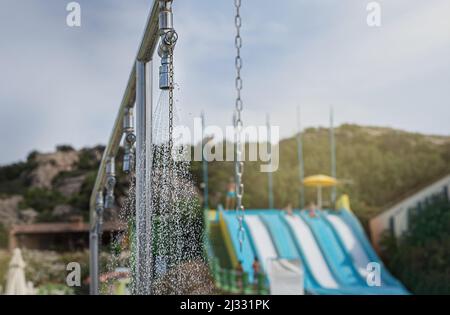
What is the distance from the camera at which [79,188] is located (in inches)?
396

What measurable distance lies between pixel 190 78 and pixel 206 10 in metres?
1.25

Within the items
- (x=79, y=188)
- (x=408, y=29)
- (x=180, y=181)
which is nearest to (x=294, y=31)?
(x=408, y=29)

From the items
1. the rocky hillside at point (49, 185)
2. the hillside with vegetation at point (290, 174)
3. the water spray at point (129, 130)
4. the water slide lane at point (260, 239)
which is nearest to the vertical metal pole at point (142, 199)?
the water spray at point (129, 130)

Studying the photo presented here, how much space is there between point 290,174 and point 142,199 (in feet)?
32.2

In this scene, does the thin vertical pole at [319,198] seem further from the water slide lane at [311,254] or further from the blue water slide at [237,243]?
the blue water slide at [237,243]

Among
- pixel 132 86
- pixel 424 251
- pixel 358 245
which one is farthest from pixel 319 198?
pixel 132 86

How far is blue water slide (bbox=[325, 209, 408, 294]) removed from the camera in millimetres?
8566

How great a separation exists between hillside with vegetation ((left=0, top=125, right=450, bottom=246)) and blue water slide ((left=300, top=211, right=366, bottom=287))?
909mm

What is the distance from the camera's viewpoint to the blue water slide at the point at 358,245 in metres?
8.57

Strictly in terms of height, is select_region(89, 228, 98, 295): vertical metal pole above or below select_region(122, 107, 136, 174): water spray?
below

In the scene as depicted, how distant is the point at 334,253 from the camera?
29.5ft

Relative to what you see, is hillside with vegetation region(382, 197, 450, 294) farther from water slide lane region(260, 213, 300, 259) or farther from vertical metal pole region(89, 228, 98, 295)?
vertical metal pole region(89, 228, 98, 295)

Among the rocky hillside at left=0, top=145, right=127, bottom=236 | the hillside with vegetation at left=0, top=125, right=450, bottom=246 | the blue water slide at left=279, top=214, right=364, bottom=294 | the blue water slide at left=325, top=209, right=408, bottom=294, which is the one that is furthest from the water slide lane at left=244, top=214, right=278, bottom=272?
the rocky hillside at left=0, top=145, right=127, bottom=236
